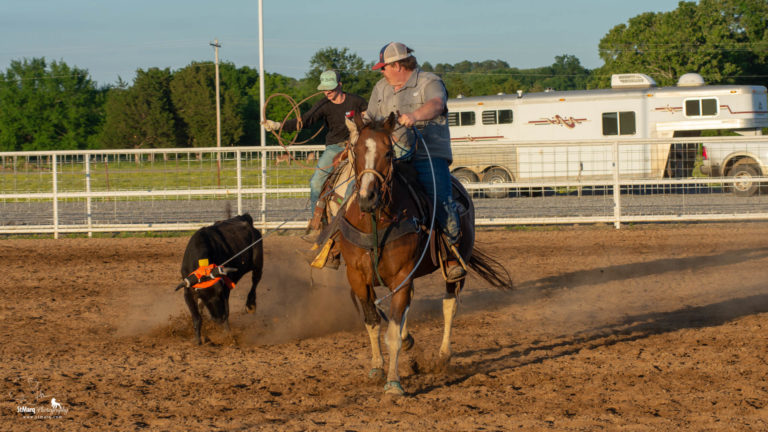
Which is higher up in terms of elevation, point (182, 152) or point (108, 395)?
point (182, 152)

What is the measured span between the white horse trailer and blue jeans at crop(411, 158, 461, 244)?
15633 mm

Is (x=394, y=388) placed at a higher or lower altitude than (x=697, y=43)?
lower

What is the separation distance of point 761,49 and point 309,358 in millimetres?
63668

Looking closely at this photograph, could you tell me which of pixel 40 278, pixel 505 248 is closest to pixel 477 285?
pixel 505 248

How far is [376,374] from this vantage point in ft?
18.4

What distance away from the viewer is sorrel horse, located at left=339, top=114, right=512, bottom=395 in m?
4.98

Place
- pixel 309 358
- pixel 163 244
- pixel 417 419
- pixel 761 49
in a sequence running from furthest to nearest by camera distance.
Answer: pixel 761 49 < pixel 163 244 < pixel 309 358 < pixel 417 419

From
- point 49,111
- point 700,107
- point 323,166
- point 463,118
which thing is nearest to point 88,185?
point 323,166

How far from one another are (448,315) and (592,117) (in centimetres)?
1930

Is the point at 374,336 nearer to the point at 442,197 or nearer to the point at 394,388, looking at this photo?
the point at 394,388

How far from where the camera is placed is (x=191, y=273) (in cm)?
699

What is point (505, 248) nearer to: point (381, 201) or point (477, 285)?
point (477, 285)

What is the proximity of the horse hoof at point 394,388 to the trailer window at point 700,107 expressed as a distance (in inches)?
834

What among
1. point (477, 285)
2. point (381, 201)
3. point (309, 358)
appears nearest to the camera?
point (381, 201)
